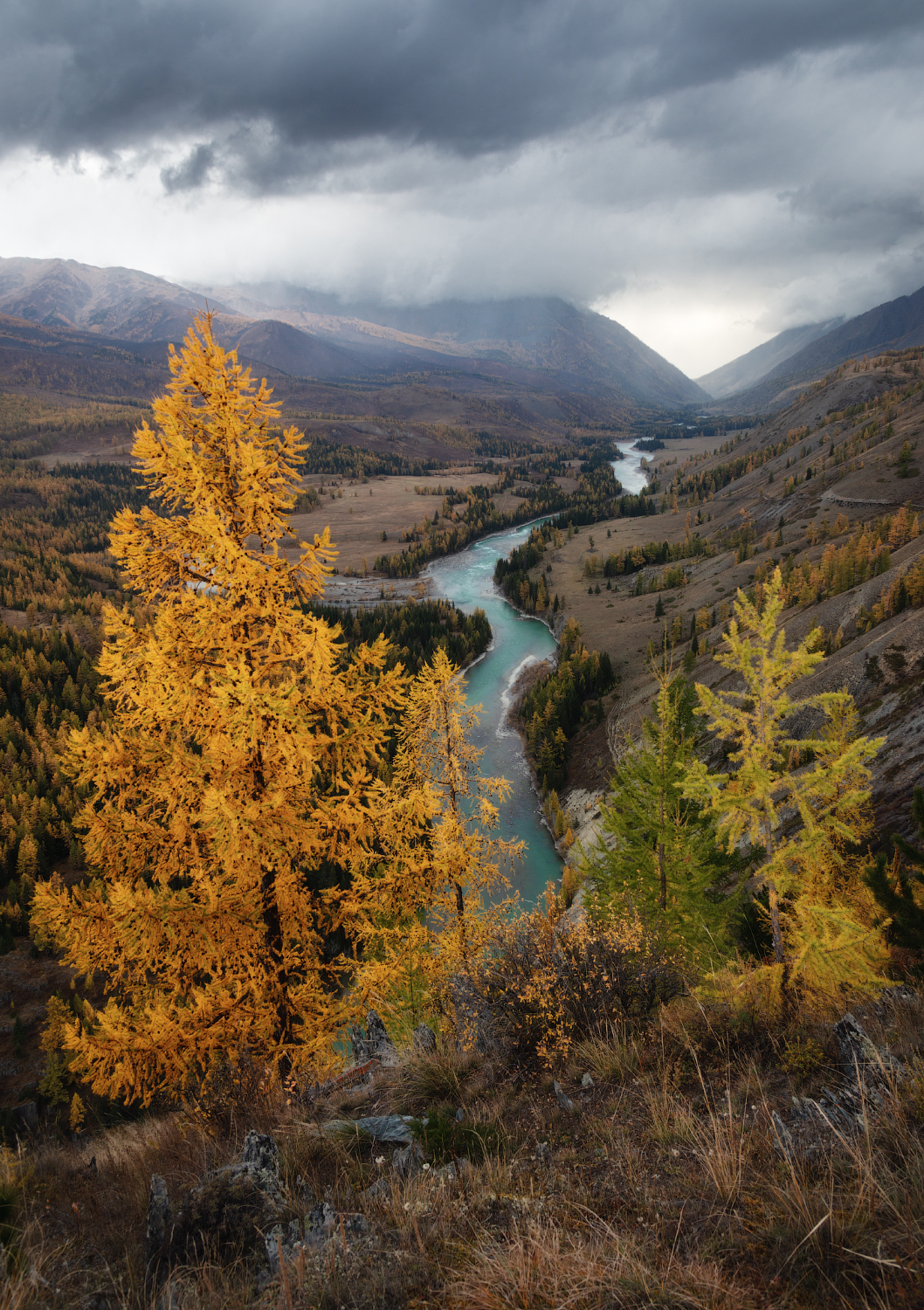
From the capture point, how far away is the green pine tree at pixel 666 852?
17.2 m

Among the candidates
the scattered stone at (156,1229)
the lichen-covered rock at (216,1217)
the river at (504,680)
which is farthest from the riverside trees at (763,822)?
the scattered stone at (156,1229)

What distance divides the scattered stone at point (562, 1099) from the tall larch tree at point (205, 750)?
495cm

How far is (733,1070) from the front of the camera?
7.26 meters

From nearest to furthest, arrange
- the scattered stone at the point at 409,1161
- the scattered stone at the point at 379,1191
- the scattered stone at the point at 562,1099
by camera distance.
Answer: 1. the scattered stone at the point at 379,1191
2. the scattered stone at the point at 409,1161
3. the scattered stone at the point at 562,1099

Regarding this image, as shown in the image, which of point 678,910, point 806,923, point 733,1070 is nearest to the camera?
point 733,1070

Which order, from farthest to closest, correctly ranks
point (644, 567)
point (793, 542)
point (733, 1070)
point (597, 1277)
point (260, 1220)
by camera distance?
point (644, 567)
point (793, 542)
point (733, 1070)
point (260, 1220)
point (597, 1277)

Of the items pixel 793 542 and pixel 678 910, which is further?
pixel 793 542

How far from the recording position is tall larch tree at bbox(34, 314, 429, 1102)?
9125 mm

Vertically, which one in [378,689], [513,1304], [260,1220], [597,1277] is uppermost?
→ [378,689]

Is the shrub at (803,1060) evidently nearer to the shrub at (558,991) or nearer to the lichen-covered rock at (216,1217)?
the shrub at (558,991)

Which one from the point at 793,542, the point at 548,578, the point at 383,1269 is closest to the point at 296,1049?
the point at 383,1269

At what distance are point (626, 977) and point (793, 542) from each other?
92.8 metres

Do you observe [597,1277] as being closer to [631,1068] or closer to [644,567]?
[631,1068]

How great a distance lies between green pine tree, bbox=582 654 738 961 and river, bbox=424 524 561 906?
404 centimetres
